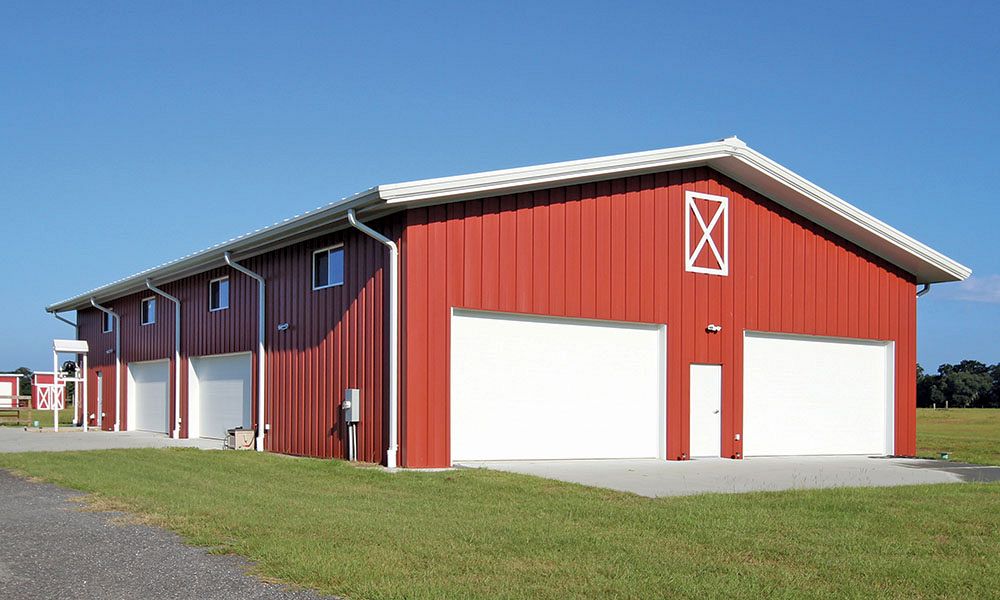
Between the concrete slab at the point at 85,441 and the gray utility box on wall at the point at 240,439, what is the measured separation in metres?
0.39

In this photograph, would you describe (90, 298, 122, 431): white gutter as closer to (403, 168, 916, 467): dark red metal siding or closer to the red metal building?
the red metal building

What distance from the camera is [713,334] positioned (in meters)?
18.2

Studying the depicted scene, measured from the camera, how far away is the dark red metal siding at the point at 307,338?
1548 centimetres

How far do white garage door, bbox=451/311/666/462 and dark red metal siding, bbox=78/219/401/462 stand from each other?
1.39 m

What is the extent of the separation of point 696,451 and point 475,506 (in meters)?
8.41

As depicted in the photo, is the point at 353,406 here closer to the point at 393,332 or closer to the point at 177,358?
the point at 393,332

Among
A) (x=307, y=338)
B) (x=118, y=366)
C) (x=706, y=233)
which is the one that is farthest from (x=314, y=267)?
(x=118, y=366)

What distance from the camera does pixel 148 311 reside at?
25.4 m

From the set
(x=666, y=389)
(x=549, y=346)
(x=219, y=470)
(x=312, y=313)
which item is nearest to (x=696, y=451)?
(x=666, y=389)

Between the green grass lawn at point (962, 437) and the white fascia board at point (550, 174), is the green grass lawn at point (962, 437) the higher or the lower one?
the lower one

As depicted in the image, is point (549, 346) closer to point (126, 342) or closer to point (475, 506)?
point (475, 506)

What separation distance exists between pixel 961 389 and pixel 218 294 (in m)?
80.0

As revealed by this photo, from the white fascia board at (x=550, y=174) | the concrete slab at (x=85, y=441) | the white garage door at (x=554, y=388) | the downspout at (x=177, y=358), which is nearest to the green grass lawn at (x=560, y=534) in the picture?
the white garage door at (x=554, y=388)

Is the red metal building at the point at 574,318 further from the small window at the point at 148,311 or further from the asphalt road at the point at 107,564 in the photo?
the asphalt road at the point at 107,564
